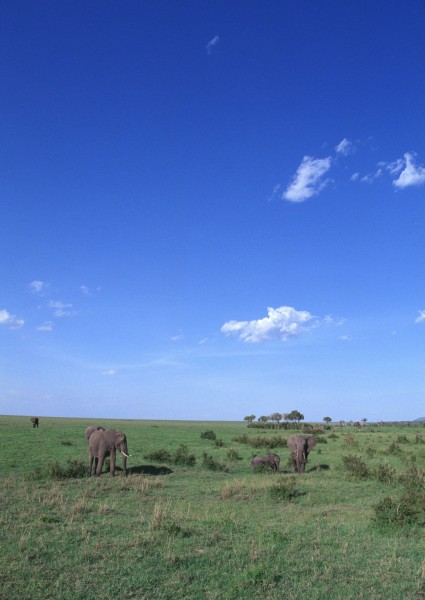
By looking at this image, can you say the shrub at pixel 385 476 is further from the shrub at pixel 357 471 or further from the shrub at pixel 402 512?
the shrub at pixel 402 512

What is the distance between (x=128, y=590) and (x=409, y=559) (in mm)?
6156

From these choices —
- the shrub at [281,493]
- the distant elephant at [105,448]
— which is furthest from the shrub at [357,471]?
the distant elephant at [105,448]

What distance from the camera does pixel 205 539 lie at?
36.8ft

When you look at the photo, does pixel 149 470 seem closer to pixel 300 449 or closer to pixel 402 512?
pixel 300 449

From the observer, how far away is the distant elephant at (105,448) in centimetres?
2147

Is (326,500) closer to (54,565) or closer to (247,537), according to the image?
(247,537)

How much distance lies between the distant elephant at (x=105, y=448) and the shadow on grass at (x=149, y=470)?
161 cm

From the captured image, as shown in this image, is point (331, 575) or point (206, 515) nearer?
point (331, 575)

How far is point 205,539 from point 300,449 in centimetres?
1454

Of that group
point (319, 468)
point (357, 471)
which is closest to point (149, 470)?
point (319, 468)

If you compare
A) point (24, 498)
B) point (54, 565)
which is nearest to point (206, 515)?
point (54, 565)

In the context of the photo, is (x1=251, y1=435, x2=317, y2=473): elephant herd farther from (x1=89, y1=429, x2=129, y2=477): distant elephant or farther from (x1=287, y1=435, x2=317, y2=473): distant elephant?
(x1=89, y1=429, x2=129, y2=477): distant elephant

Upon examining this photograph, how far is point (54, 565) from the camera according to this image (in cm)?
938

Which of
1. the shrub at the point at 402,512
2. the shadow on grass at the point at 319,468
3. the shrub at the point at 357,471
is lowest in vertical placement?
the shadow on grass at the point at 319,468
